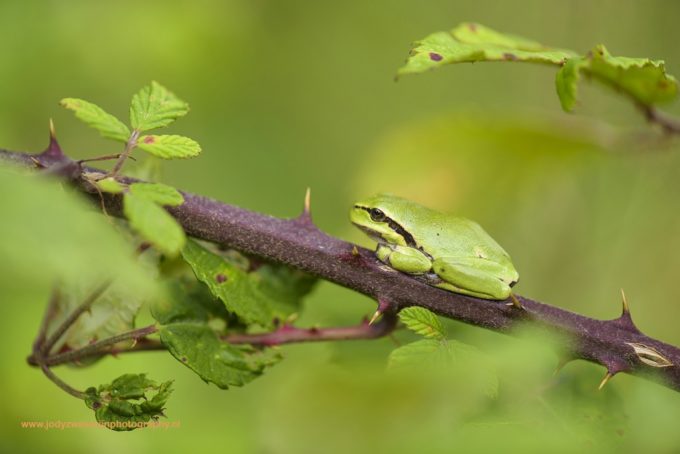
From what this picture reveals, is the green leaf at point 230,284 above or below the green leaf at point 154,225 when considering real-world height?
below

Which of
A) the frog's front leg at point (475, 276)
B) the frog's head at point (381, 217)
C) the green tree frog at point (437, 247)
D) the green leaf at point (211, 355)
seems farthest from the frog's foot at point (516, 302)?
the frog's head at point (381, 217)

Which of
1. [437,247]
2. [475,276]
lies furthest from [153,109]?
[437,247]

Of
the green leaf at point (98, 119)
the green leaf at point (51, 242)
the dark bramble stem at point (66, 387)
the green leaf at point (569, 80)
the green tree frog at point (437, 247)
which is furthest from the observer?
the green tree frog at point (437, 247)

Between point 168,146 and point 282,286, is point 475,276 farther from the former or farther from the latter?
point 168,146

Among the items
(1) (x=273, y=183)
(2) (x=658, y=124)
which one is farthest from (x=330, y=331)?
(1) (x=273, y=183)

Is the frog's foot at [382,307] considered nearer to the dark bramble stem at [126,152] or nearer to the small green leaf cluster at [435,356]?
the small green leaf cluster at [435,356]

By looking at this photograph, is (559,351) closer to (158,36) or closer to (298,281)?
(298,281)
